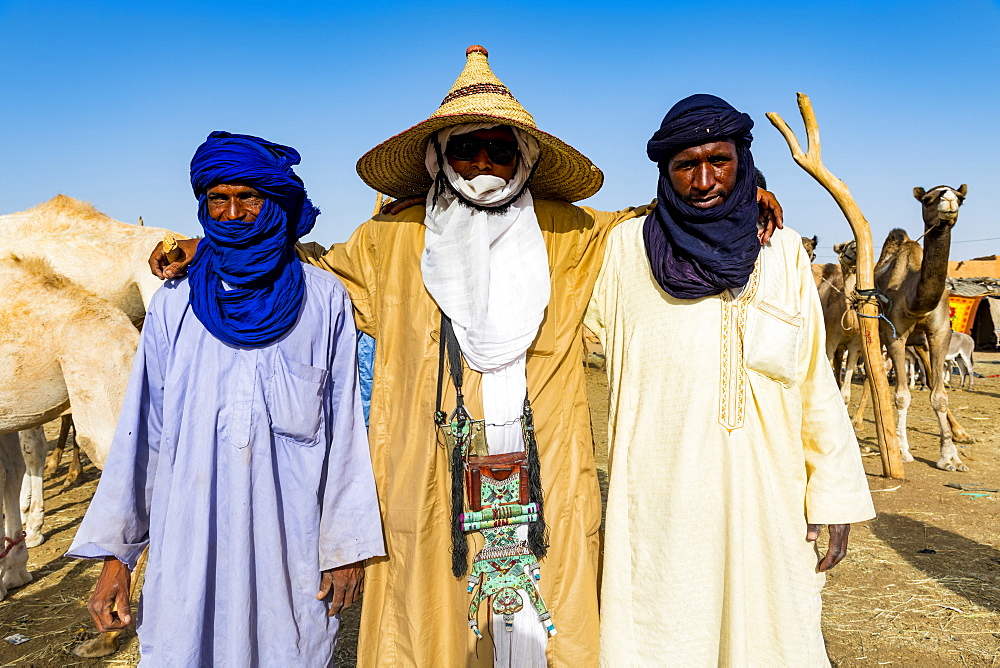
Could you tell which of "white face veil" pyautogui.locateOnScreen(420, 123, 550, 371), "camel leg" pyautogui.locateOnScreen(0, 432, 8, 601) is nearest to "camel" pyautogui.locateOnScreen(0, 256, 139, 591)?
"camel leg" pyautogui.locateOnScreen(0, 432, 8, 601)

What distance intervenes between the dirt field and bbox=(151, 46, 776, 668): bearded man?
1.65 metres

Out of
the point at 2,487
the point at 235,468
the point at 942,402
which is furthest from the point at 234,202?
the point at 942,402

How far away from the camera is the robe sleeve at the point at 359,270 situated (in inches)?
99.3

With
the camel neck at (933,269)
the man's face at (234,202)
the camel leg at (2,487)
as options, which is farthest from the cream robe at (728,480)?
the camel neck at (933,269)

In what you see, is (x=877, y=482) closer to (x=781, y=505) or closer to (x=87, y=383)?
(x=781, y=505)

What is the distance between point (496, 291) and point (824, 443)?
1278 millimetres

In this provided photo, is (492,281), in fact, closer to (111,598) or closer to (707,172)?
(707,172)

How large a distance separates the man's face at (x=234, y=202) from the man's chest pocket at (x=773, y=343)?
172 cm

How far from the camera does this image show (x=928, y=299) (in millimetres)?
7969

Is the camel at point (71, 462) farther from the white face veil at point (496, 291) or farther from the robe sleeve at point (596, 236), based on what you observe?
the robe sleeve at point (596, 236)

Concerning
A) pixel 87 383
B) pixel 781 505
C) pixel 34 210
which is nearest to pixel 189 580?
pixel 781 505

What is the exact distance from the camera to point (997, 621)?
4051 mm

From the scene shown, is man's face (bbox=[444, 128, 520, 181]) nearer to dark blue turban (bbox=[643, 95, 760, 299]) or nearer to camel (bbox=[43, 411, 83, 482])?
dark blue turban (bbox=[643, 95, 760, 299])

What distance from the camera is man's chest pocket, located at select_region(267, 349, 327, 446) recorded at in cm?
211
